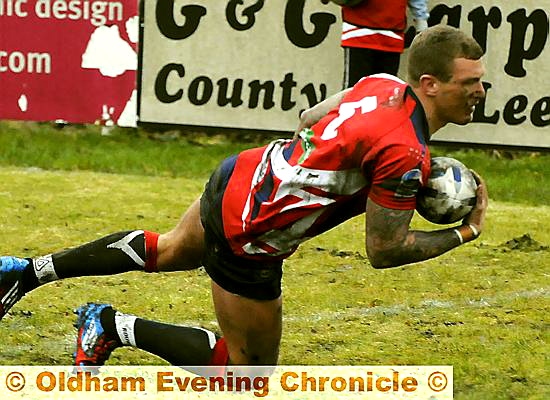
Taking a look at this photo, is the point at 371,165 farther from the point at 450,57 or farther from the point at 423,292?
the point at 423,292

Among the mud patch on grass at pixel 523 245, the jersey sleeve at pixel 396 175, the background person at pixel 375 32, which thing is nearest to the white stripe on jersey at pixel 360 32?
the background person at pixel 375 32

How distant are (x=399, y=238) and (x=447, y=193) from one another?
0.30 meters

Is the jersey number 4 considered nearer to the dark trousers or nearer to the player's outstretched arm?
the player's outstretched arm

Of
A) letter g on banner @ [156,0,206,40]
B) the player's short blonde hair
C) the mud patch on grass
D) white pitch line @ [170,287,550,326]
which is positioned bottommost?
the mud patch on grass

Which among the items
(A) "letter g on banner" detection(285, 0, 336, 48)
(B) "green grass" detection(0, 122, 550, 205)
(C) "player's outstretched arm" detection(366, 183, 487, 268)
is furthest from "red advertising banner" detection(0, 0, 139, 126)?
(C) "player's outstretched arm" detection(366, 183, 487, 268)

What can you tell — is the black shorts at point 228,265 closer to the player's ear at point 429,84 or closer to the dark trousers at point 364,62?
the player's ear at point 429,84

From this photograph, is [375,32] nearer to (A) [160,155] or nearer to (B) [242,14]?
(B) [242,14]

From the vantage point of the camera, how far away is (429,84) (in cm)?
467

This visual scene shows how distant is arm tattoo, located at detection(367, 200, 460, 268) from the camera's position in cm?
457

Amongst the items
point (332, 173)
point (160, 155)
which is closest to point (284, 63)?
point (160, 155)

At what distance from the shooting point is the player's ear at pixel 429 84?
183 inches

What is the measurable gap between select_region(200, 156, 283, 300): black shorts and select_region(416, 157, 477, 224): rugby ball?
614 millimetres

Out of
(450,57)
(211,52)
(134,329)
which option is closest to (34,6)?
(211,52)

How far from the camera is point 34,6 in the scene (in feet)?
37.4
